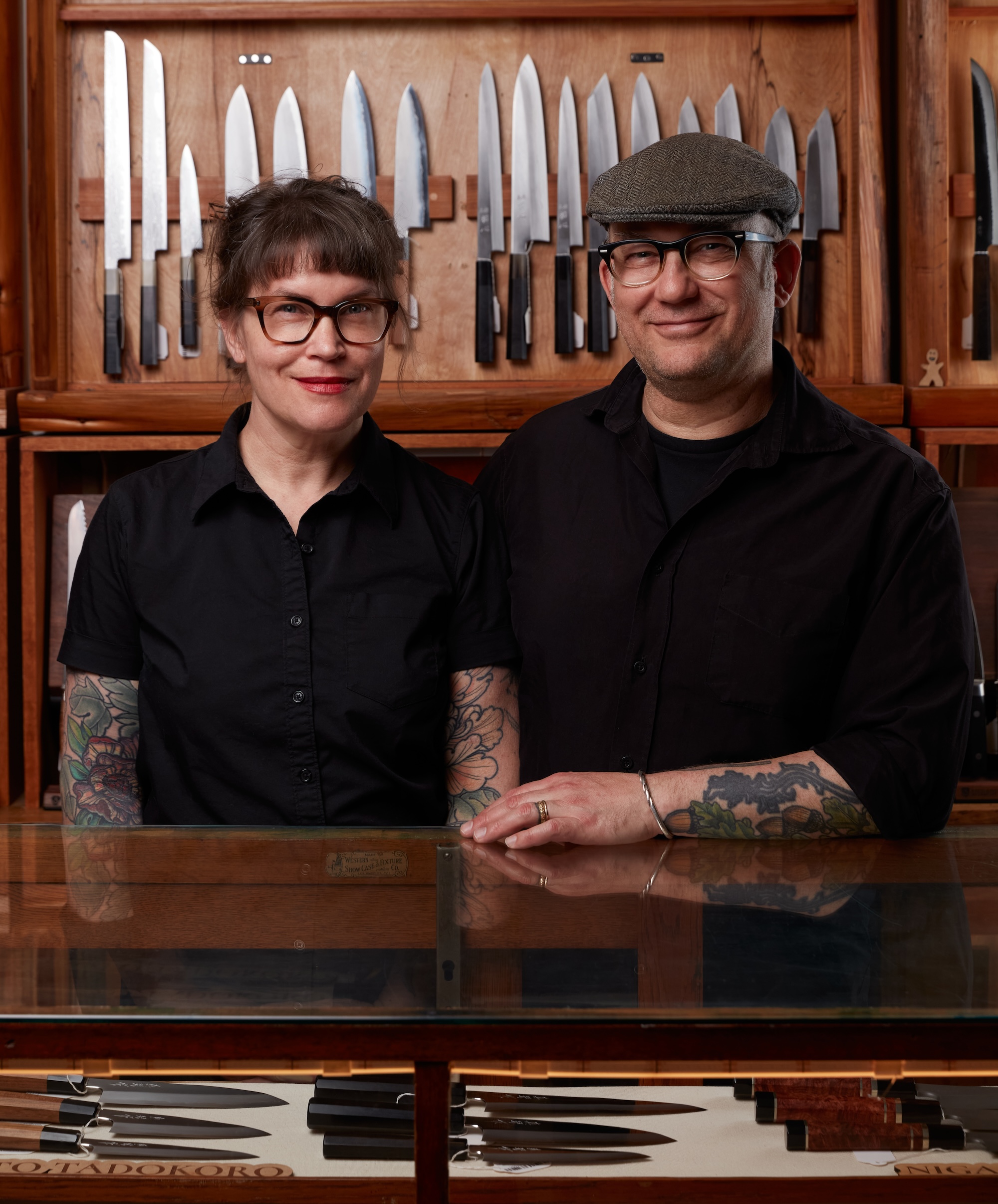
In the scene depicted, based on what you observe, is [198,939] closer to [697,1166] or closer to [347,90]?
[697,1166]

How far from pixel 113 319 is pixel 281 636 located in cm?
127

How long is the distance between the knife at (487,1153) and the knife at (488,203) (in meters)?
1.83

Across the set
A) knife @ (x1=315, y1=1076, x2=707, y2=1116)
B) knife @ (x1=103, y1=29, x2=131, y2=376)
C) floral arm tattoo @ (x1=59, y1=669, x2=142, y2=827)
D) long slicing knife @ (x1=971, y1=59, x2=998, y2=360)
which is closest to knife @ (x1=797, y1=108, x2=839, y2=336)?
long slicing knife @ (x1=971, y1=59, x2=998, y2=360)

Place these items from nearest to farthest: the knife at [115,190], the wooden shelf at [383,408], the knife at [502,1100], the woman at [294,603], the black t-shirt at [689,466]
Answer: the knife at [502,1100] < the woman at [294,603] < the black t-shirt at [689,466] < the wooden shelf at [383,408] < the knife at [115,190]

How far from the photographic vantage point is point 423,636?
1.46 metres

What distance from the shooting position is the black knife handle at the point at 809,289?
242cm

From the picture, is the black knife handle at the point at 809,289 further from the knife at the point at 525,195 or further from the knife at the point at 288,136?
the knife at the point at 288,136

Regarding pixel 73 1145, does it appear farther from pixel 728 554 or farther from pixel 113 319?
pixel 113 319

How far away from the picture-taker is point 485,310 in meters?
2.41

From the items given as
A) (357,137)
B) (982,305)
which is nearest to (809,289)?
(982,305)

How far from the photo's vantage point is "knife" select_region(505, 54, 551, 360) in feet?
7.83

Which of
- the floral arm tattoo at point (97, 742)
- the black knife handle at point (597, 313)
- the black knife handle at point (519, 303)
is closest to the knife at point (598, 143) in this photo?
the black knife handle at point (597, 313)

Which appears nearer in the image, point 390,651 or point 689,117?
point 390,651

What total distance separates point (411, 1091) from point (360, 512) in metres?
0.84
